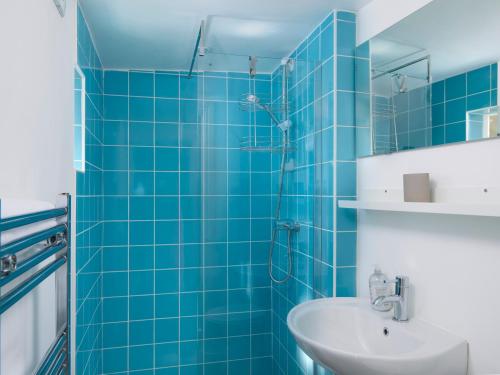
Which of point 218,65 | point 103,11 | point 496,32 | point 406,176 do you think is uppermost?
point 103,11

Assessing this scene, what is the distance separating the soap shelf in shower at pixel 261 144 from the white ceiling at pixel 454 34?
78 cm

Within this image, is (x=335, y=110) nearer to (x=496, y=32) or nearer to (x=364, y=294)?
(x=496, y=32)

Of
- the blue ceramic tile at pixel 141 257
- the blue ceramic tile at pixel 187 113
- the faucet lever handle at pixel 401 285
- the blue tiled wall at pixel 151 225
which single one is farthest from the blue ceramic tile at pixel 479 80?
the blue ceramic tile at pixel 141 257

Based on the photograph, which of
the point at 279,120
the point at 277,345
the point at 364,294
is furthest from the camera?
the point at 277,345

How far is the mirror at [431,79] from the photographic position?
1.31 m

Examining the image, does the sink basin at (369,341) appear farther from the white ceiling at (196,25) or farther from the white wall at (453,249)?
the white ceiling at (196,25)

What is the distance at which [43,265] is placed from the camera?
43.3 inches

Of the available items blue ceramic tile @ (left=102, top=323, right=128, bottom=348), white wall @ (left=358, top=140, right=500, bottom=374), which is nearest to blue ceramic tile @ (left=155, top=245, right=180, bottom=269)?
blue ceramic tile @ (left=102, top=323, right=128, bottom=348)

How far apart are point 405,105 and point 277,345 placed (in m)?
1.67

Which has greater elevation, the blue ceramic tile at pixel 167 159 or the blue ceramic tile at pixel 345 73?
the blue ceramic tile at pixel 345 73

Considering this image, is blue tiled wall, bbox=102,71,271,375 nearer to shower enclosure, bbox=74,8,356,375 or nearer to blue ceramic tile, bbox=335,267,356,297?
shower enclosure, bbox=74,8,356,375

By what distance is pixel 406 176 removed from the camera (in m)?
1.55

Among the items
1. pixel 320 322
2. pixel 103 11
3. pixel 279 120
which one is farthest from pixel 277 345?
pixel 103 11

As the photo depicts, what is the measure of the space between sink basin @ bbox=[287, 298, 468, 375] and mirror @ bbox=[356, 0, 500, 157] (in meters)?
0.77
